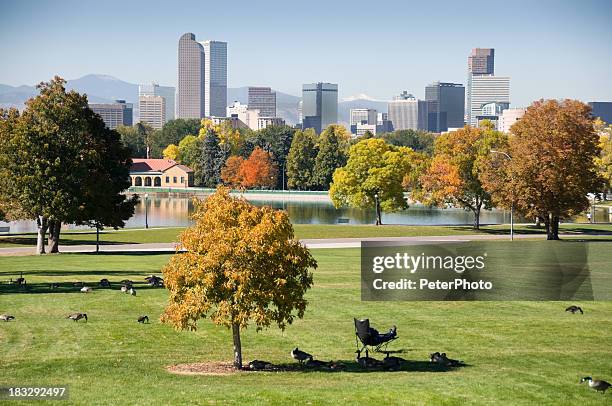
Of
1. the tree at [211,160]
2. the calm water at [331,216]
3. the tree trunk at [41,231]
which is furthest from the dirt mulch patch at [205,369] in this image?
the tree at [211,160]

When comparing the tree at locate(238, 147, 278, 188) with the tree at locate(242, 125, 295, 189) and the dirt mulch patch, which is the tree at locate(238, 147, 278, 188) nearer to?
the tree at locate(242, 125, 295, 189)

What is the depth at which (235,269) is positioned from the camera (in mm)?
22969

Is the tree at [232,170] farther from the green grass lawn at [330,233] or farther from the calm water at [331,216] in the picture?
the green grass lawn at [330,233]

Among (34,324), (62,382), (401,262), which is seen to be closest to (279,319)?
(62,382)

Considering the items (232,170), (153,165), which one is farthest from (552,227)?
(153,165)

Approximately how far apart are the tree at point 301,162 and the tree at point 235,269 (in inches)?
5505

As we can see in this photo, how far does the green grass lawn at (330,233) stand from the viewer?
7462 cm

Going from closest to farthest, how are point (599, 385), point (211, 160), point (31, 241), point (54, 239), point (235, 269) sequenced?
1. point (599, 385)
2. point (235, 269)
3. point (54, 239)
4. point (31, 241)
5. point (211, 160)

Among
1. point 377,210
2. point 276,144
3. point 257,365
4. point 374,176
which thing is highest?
point 276,144

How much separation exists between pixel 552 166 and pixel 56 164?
3749 cm

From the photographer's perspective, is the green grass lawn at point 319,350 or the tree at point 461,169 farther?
the tree at point 461,169

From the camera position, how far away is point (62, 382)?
71.2 feet

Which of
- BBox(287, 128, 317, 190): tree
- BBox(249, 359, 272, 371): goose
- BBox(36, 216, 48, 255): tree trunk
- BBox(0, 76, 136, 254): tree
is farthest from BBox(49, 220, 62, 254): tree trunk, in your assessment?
BBox(287, 128, 317, 190): tree

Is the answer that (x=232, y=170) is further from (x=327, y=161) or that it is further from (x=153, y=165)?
(x=153, y=165)
